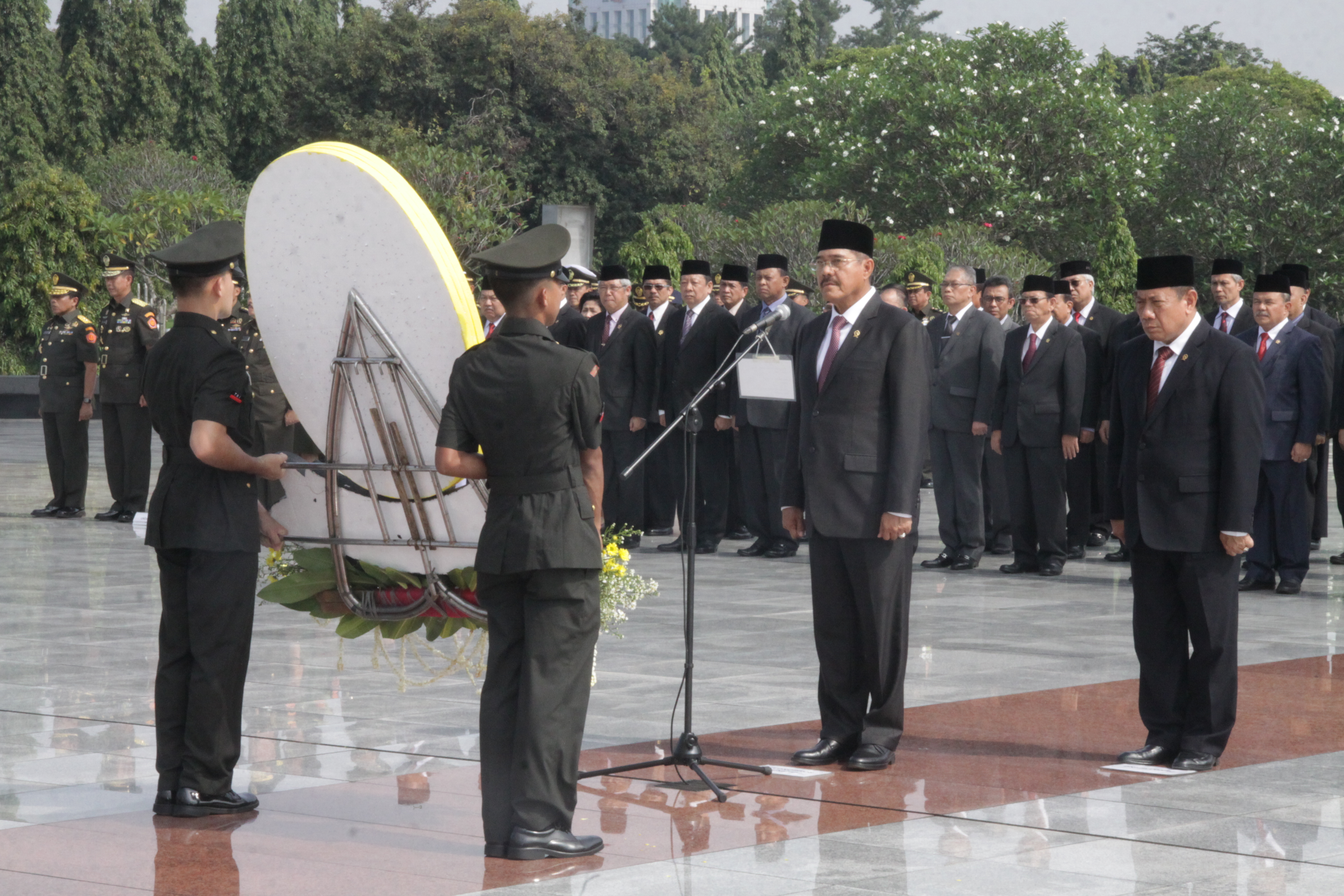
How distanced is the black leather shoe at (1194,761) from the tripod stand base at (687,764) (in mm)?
1453

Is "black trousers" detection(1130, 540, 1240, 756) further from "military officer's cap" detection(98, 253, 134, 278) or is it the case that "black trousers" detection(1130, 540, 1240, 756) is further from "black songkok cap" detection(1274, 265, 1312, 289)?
"military officer's cap" detection(98, 253, 134, 278)

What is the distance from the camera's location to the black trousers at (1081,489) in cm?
1316

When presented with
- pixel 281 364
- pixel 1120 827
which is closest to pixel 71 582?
pixel 281 364

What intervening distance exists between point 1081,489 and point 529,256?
873 centimetres

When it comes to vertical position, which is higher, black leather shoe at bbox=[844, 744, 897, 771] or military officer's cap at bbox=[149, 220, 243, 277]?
military officer's cap at bbox=[149, 220, 243, 277]

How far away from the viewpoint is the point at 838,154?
137ft

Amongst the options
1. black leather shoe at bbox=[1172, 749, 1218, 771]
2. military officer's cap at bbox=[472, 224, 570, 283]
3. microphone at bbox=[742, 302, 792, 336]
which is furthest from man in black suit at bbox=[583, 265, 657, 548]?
military officer's cap at bbox=[472, 224, 570, 283]

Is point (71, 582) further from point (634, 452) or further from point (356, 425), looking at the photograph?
point (356, 425)

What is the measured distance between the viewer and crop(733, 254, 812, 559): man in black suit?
42.7ft

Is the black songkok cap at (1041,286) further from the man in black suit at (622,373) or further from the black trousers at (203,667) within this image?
the black trousers at (203,667)

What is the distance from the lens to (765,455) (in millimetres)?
13250

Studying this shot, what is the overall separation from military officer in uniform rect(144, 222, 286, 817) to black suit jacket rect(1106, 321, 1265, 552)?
3100mm

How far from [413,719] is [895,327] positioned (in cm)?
245

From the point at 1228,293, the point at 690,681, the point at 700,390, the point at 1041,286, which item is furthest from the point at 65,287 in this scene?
the point at 690,681
